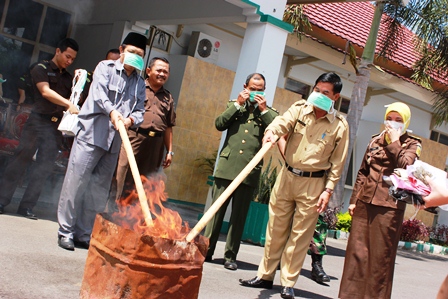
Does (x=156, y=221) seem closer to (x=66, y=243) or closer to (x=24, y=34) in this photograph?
(x=66, y=243)

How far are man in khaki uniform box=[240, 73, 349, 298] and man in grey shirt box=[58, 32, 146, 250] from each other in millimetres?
1535

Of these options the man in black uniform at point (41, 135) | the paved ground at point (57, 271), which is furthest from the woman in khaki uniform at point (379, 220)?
the man in black uniform at point (41, 135)

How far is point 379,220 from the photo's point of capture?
5.73 metres

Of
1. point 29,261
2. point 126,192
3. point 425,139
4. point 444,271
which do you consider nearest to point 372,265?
point 126,192

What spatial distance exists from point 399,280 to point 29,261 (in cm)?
588

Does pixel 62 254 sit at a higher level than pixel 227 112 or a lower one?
lower

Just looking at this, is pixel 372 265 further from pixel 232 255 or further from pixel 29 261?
pixel 29 261

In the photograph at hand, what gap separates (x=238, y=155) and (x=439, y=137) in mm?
14559

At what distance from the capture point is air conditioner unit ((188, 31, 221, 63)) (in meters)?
11.8

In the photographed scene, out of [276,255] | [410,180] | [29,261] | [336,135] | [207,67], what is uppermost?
[207,67]

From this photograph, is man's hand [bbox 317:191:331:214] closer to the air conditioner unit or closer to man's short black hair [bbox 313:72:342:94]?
man's short black hair [bbox 313:72:342:94]

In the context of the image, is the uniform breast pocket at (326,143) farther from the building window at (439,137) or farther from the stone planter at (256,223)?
the building window at (439,137)

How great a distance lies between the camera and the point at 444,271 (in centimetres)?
1171

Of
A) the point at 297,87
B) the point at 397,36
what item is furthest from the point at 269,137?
the point at 297,87
